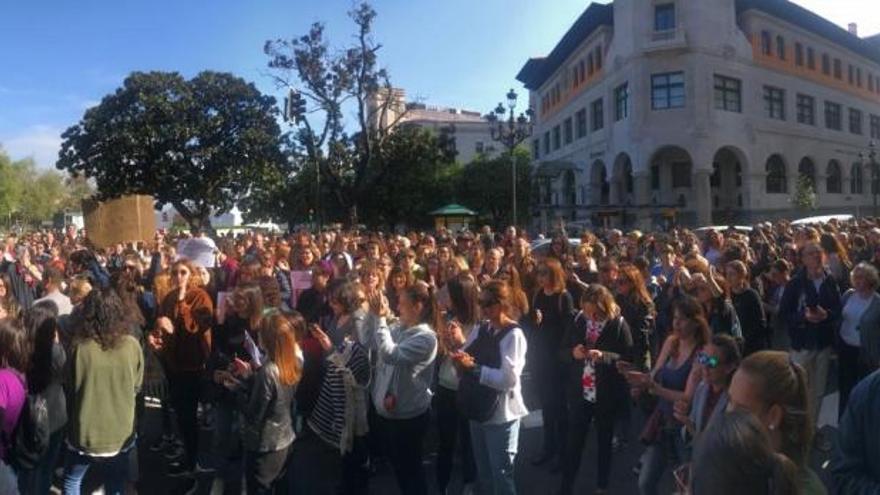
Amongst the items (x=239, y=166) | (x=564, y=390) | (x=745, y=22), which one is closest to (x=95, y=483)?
(x=564, y=390)

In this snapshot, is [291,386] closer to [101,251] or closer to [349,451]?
[349,451]

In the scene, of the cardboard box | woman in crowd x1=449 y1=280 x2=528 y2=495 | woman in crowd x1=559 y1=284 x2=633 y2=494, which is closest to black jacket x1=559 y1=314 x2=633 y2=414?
woman in crowd x1=559 y1=284 x2=633 y2=494

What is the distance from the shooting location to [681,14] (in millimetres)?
39156

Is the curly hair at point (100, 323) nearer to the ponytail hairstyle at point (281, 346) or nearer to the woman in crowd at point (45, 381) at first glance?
the woman in crowd at point (45, 381)

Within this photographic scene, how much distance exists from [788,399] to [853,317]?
483 centimetres

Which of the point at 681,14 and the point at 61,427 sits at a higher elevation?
the point at 681,14

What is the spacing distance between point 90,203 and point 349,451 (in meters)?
12.2

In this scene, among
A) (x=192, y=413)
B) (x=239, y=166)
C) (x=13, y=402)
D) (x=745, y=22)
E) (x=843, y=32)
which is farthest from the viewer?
(x=843, y=32)

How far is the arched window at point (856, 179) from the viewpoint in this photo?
54219mm

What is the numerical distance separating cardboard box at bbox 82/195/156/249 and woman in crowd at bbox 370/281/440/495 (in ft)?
36.8

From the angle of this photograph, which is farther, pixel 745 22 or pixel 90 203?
pixel 745 22

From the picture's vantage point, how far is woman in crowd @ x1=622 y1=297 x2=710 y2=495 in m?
4.34

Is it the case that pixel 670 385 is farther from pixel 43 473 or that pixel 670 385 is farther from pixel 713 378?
pixel 43 473

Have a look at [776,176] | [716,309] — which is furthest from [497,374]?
[776,176]
